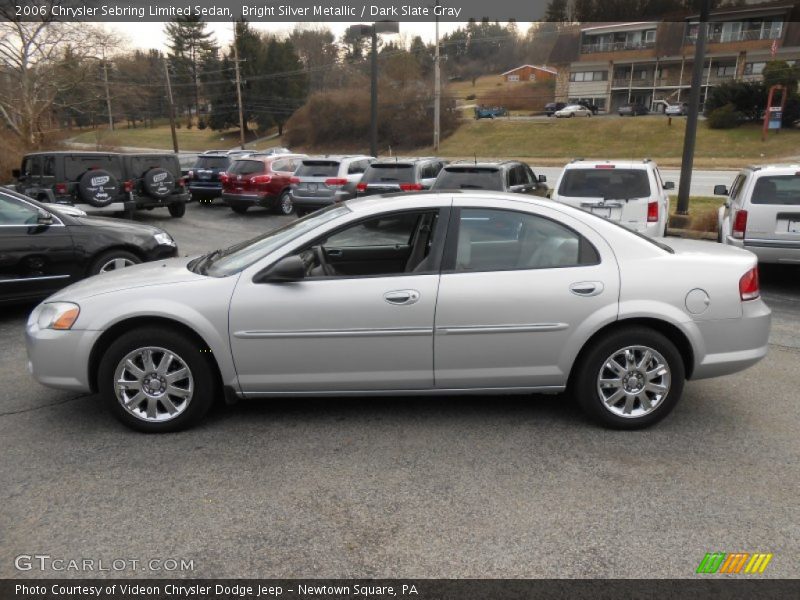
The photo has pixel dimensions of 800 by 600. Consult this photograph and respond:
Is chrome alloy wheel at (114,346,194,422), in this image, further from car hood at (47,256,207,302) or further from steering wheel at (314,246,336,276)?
steering wheel at (314,246,336,276)

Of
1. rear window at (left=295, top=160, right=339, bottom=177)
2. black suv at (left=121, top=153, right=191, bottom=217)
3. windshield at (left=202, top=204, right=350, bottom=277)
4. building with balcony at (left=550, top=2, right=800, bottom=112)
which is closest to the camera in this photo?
windshield at (left=202, top=204, right=350, bottom=277)


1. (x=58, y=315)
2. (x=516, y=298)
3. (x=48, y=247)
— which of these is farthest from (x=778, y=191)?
(x=48, y=247)

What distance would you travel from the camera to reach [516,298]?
4.07m

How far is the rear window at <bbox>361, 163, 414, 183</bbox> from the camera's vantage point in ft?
45.7

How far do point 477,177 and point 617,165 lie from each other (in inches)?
99.8

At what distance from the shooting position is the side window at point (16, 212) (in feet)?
22.6

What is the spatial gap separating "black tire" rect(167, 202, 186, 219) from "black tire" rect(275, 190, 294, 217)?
2.47 meters

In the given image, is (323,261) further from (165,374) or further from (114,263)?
(114,263)

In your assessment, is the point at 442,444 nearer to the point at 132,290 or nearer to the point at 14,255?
the point at 132,290

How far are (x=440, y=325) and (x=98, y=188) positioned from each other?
1224cm

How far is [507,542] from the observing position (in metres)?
3.02

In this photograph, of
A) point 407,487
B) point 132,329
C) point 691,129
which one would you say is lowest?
point 407,487

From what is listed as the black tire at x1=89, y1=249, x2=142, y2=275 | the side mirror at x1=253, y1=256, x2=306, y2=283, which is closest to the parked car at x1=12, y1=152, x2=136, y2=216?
the black tire at x1=89, y1=249, x2=142, y2=275

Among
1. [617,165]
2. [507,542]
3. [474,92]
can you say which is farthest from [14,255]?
[474,92]
